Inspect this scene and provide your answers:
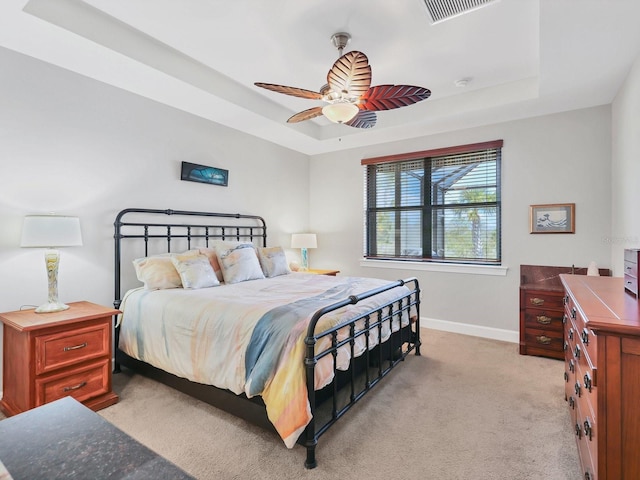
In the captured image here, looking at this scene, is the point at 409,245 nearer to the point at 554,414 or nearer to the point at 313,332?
the point at 554,414

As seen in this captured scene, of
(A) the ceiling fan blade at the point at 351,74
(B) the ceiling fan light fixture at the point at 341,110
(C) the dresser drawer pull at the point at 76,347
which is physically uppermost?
(A) the ceiling fan blade at the point at 351,74

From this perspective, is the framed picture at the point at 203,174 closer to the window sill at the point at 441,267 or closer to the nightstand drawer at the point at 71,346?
the nightstand drawer at the point at 71,346

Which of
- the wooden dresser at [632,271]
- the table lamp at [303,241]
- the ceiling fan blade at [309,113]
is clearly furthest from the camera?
the table lamp at [303,241]

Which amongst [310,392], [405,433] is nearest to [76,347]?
[310,392]

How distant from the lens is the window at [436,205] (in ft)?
13.1

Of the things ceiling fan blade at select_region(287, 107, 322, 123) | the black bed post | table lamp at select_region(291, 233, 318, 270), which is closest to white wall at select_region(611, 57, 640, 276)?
ceiling fan blade at select_region(287, 107, 322, 123)

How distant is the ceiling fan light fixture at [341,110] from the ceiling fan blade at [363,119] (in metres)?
0.30

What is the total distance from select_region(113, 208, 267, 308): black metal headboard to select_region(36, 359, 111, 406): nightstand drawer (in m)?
0.69

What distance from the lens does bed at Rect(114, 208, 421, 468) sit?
1849 mm

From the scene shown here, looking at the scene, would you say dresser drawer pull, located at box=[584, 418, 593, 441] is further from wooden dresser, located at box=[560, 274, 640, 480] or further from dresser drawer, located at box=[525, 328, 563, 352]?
dresser drawer, located at box=[525, 328, 563, 352]

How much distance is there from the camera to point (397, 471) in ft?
5.74

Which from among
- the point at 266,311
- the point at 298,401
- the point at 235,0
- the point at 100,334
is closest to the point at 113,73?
the point at 235,0

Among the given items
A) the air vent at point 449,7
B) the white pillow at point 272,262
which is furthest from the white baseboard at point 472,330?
the air vent at point 449,7

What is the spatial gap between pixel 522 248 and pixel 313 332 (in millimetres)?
3039
